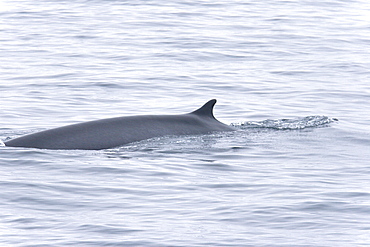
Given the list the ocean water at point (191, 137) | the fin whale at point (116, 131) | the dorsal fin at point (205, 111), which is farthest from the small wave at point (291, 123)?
the fin whale at point (116, 131)

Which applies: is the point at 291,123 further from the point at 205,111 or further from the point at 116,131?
the point at 116,131

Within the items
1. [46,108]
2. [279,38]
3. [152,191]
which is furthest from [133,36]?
[152,191]

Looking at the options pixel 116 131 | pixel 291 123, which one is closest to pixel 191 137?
pixel 116 131

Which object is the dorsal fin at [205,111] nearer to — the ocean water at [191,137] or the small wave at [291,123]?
the ocean water at [191,137]

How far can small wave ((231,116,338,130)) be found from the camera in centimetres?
1486

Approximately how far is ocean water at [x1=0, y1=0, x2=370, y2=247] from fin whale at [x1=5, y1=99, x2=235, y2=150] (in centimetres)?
18

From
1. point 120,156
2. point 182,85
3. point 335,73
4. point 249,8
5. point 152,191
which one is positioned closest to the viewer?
point 152,191

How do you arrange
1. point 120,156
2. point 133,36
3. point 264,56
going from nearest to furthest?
point 120,156
point 264,56
point 133,36

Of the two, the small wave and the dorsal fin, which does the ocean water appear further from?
the dorsal fin

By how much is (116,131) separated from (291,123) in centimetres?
398

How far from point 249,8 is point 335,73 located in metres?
15.9

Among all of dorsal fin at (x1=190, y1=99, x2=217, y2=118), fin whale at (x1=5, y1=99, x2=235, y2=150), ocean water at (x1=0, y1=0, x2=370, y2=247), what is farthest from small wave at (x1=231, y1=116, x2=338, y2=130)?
fin whale at (x1=5, y1=99, x2=235, y2=150)

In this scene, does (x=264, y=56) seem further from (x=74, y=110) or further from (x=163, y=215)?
(x=163, y=215)

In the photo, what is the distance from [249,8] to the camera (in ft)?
125
